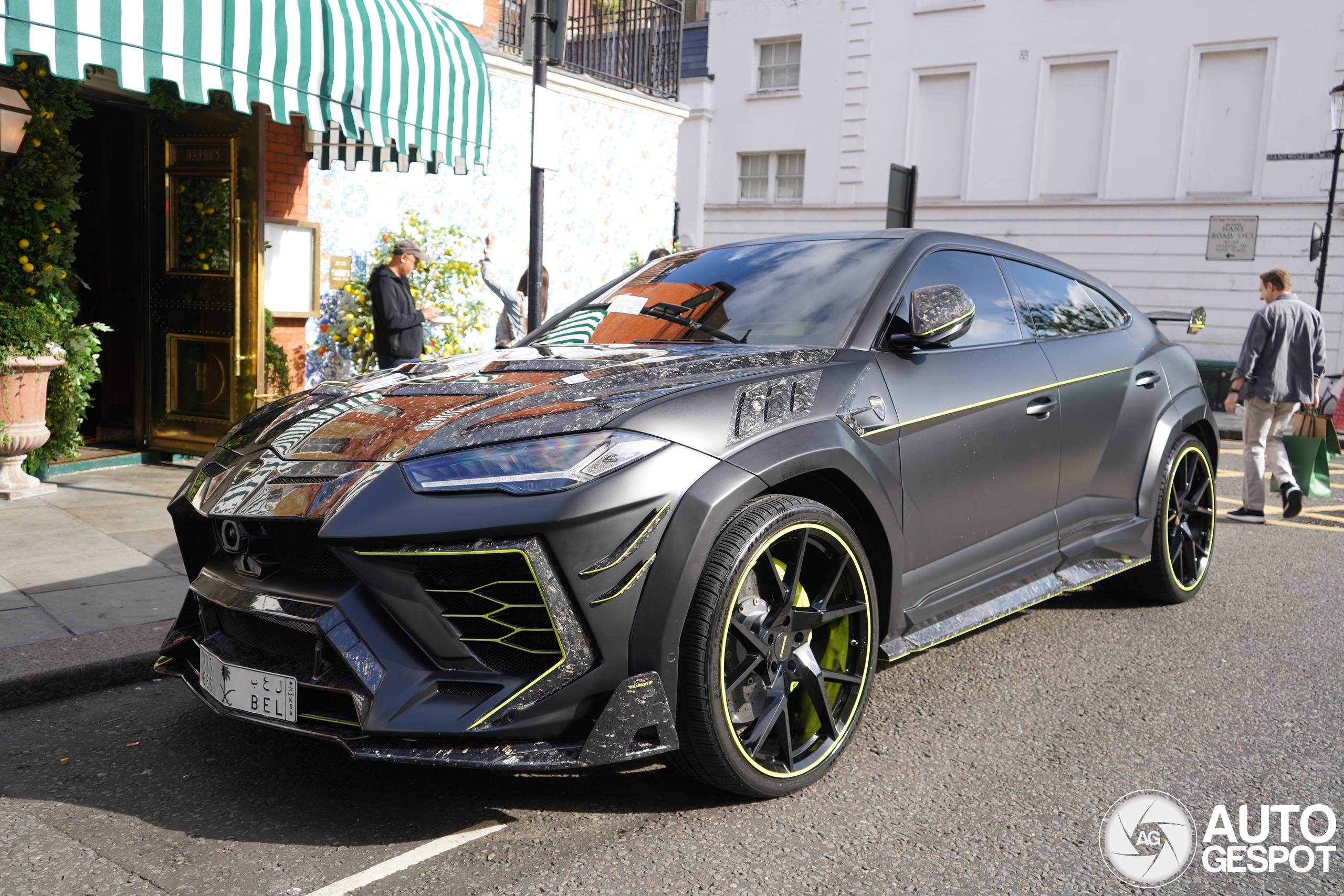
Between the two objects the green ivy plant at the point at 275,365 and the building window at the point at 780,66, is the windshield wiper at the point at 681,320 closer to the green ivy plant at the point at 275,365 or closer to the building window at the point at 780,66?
the green ivy plant at the point at 275,365

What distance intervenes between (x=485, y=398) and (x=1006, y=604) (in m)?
2.14

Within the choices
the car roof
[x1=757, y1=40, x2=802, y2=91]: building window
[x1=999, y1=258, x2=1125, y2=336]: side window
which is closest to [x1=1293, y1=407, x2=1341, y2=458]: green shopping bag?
[x1=999, y1=258, x2=1125, y2=336]: side window

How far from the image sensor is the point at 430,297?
36.0ft

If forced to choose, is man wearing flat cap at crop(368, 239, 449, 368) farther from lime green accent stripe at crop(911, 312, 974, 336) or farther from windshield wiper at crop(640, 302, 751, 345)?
lime green accent stripe at crop(911, 312, 974, 336)

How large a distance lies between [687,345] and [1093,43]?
22.3 meters

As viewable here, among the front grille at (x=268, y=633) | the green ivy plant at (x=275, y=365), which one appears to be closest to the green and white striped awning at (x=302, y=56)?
the green ivy plant at (x=275, y=365)

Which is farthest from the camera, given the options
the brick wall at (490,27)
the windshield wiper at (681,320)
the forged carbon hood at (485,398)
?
the brick wall at (490,27)

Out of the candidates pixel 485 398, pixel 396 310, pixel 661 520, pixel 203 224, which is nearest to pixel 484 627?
pixel 661 520

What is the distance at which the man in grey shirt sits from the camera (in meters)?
8.42

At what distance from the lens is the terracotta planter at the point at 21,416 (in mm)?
7004

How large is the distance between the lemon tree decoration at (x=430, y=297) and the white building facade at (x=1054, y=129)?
1139cm

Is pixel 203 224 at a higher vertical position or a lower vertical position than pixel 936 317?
higher

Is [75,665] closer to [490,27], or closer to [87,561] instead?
[87,561]

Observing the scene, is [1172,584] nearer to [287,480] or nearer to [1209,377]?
[287,480]
